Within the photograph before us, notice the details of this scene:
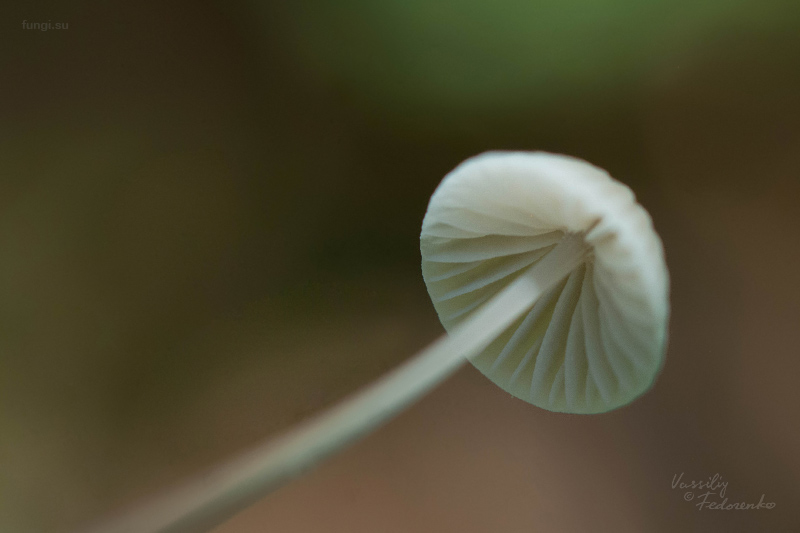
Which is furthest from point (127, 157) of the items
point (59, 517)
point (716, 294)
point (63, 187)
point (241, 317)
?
point (716, 294)

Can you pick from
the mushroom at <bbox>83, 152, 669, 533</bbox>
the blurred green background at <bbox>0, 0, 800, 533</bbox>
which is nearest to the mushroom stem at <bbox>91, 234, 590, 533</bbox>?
the mushroom at <bbox>83, 152, 669, 533</bbox>

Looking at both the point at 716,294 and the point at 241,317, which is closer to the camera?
the point at 716,294

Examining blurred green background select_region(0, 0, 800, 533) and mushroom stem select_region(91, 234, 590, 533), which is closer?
mushroom stem select_region(91, 234, 590, 533)

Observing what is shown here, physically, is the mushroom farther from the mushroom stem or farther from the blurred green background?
the blurred green background

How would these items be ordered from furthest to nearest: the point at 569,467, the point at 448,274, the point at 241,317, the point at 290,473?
the point at 241,317 < the point at 569,467 < the point at 448,274 < the point at 290,473

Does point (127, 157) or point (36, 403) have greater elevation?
point (127, 157)

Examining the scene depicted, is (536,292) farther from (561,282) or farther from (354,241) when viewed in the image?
(354,241)

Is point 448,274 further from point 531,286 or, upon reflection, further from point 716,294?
point 716,294

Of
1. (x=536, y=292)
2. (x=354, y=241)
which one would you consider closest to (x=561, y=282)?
(x=536, y=292)
